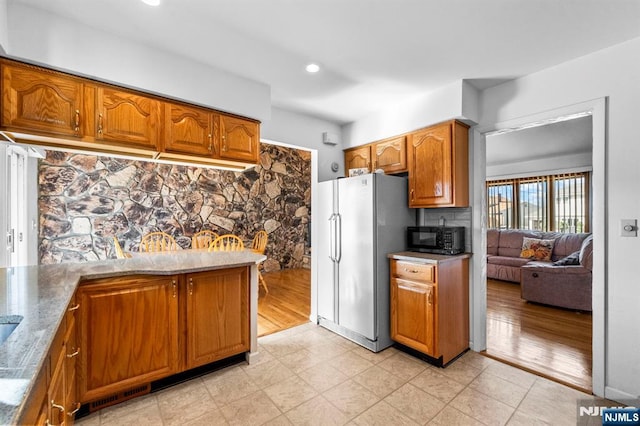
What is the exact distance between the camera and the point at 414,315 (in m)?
2.72

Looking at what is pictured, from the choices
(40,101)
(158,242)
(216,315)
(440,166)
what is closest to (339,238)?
(440,166)

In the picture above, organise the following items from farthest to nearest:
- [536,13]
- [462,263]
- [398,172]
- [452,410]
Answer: [398,172], [462,263], [452,410], [536,13]

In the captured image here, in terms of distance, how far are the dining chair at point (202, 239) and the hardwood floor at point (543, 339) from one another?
4.19 m

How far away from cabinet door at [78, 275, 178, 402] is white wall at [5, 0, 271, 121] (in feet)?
4.72

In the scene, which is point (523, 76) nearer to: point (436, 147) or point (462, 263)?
point (436, 147)

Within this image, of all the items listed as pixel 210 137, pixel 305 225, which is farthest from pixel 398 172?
pixel 305 225

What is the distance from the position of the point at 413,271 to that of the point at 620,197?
1.56 meters

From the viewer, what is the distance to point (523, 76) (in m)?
2.62

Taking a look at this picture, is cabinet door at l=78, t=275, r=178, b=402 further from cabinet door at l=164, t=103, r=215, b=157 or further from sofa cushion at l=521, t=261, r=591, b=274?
sofa cushion at l=521, t=261, r=591, b=274

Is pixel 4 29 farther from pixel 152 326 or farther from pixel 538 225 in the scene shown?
pixel 538 225

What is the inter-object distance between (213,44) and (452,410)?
308cm

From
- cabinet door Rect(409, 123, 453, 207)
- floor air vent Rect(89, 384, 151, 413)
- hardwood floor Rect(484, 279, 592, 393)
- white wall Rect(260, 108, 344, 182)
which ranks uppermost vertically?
white wall Rect(260, 108, 344, 182)

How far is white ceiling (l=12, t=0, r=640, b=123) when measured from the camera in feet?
5.88

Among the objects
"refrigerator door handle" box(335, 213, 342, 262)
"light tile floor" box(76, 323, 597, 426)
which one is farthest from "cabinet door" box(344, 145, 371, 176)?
"light tile floor" box(76, 323, 597, 426)
